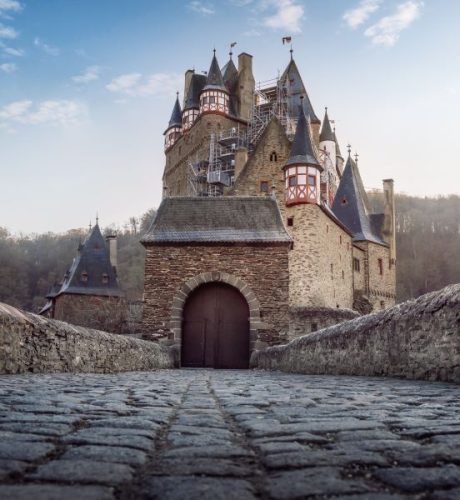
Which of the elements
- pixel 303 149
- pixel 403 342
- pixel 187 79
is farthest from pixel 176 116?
pixel 403 342

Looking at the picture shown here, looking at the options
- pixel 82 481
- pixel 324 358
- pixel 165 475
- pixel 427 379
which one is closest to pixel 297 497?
pixel 165 475

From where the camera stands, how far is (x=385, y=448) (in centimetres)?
215

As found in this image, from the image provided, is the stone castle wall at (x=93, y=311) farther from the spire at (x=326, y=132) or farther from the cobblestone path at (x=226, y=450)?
the cobblestone path at (x=226, y=450)

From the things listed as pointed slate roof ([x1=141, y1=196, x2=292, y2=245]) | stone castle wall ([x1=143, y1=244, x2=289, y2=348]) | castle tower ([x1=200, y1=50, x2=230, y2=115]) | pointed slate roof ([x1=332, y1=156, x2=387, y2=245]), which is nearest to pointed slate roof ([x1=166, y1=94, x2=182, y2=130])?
castle tower ([x1=200, y1=50, x2=230, y2=115])

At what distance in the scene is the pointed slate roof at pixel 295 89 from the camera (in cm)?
4928

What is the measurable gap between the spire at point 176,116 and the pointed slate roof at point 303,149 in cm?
2790

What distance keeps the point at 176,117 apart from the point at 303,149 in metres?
29.9

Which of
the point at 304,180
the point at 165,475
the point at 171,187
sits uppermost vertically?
the point at 171,187

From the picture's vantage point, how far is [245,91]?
5338 cm

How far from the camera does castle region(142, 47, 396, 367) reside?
1908cm

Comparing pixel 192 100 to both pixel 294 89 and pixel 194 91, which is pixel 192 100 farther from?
pixel 294 89

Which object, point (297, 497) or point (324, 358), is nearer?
point (297, 497)

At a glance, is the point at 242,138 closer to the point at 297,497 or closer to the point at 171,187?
the point at 171,187

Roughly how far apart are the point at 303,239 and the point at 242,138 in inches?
743
